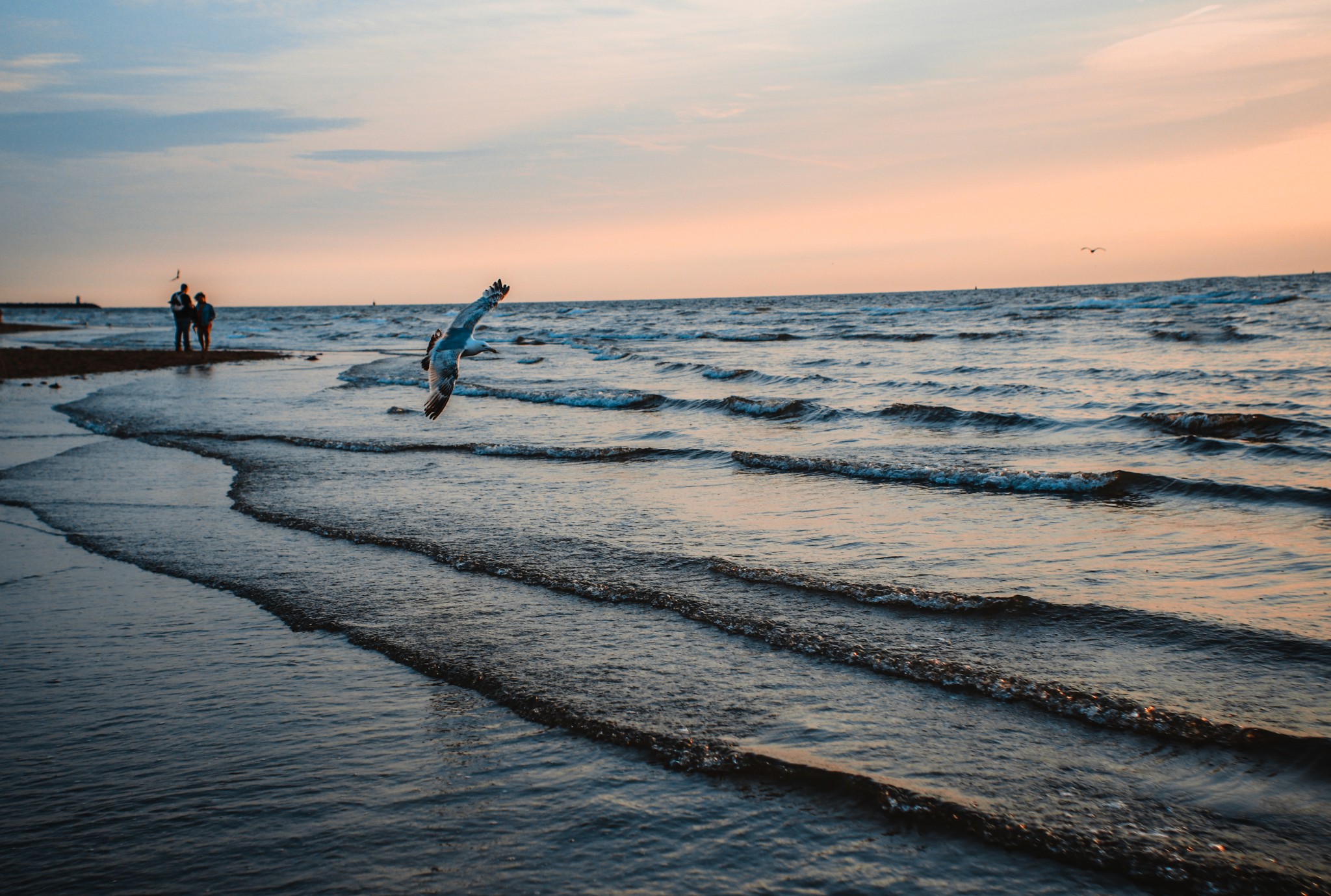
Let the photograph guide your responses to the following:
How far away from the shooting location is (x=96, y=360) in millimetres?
24281

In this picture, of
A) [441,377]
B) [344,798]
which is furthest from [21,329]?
[344,798]

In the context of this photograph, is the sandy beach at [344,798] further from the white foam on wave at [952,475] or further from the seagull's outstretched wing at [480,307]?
the white foam on wave at [952,475]

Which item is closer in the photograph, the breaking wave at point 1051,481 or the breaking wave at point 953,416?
the breaking wave at point 1051,481

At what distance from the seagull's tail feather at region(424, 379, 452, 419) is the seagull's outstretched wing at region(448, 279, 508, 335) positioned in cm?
62

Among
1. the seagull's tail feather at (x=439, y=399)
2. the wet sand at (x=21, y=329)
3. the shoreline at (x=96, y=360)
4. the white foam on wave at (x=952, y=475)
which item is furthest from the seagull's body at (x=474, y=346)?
the wet sand at (x=21, y=329)

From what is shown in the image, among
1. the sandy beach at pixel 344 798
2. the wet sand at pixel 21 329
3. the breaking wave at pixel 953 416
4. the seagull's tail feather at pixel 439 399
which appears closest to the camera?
the sandy beach at pixel 344 798

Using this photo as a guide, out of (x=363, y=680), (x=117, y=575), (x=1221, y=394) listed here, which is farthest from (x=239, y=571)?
(x=1221, y=394)

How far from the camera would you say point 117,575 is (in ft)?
19.4

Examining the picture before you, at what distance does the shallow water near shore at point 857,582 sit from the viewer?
3271 millimetres

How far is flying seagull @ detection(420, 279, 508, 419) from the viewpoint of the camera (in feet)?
26.1

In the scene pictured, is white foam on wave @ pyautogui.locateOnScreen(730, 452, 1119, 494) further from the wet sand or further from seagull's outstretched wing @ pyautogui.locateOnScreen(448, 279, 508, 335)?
the wet sand

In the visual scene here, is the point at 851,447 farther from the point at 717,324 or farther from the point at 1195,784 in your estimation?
the point at 717,324

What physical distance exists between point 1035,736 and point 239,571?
5063 millimetres

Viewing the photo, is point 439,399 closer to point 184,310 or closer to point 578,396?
point 578,396
